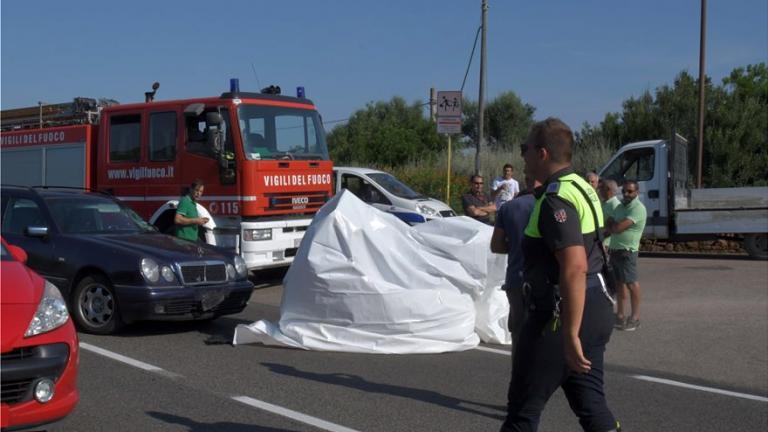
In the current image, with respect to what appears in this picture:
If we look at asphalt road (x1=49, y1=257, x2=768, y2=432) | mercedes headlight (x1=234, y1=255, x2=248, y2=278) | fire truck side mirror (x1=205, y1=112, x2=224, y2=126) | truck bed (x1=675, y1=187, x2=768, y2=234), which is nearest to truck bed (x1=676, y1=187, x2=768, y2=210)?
truck bed (x1=675, y1=187, x2=768, y2=234)

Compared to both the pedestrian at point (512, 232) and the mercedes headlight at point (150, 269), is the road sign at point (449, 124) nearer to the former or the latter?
the mercedes headlight at point (150, 269)

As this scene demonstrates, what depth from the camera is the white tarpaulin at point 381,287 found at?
808 centimetres

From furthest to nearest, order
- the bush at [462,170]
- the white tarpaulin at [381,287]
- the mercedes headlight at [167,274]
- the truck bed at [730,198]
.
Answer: the bush at [462,170] → the truck bed at [730,198] → the mercedes headlight at [167,274] → the white tarpaulin at [381,287]

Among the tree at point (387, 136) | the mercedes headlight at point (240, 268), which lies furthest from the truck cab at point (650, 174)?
the tree at point (387, 136)

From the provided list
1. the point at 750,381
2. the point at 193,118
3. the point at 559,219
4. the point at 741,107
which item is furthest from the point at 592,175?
the point at 741,107

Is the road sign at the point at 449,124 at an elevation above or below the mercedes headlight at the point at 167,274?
above

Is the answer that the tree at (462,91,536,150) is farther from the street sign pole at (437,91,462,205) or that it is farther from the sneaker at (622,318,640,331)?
the sneaker at (622,318,640,331)

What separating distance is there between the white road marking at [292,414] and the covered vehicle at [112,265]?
2.52 meters

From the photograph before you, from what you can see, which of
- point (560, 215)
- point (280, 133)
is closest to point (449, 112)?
point (280, 133)

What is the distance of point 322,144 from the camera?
44.0ft

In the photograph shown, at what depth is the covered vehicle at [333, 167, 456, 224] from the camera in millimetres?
15500

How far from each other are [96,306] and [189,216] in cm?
272

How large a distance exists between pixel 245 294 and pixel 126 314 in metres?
1.31

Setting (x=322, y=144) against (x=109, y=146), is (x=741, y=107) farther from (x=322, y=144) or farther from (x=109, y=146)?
(x=109, y=146)
